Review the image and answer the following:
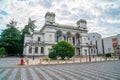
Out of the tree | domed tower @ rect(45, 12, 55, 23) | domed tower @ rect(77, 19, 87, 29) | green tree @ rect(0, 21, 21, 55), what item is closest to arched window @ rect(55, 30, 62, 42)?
domed tower @ rect(45, 12, 55, 23)

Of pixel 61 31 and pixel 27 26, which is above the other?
pixel 27 26

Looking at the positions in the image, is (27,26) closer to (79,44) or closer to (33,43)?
→ (33,43)

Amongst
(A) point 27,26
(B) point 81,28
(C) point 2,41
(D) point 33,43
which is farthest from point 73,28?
(C) point 2,41

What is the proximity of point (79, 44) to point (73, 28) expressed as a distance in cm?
706

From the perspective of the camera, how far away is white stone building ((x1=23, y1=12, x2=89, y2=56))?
126 ft

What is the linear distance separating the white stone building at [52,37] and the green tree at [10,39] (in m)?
7.48

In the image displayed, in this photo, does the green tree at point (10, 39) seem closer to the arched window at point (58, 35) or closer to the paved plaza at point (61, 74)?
the arched window at point (58, 35)

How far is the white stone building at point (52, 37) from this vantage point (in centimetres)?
3829

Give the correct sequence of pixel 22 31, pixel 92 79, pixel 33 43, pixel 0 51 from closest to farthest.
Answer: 1. pixel 92 79
2. pixel 33 43
3. pixel 0 51
4. pixel 22 31

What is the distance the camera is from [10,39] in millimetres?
48000

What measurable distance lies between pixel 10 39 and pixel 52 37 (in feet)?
64.5

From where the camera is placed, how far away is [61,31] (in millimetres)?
43312

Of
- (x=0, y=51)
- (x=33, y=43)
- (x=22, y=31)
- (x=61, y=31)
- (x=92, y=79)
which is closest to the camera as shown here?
(x=92, y=79)

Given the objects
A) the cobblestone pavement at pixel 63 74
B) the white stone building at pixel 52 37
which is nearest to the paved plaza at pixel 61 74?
the cobblestone pavement at pixel 63 74
